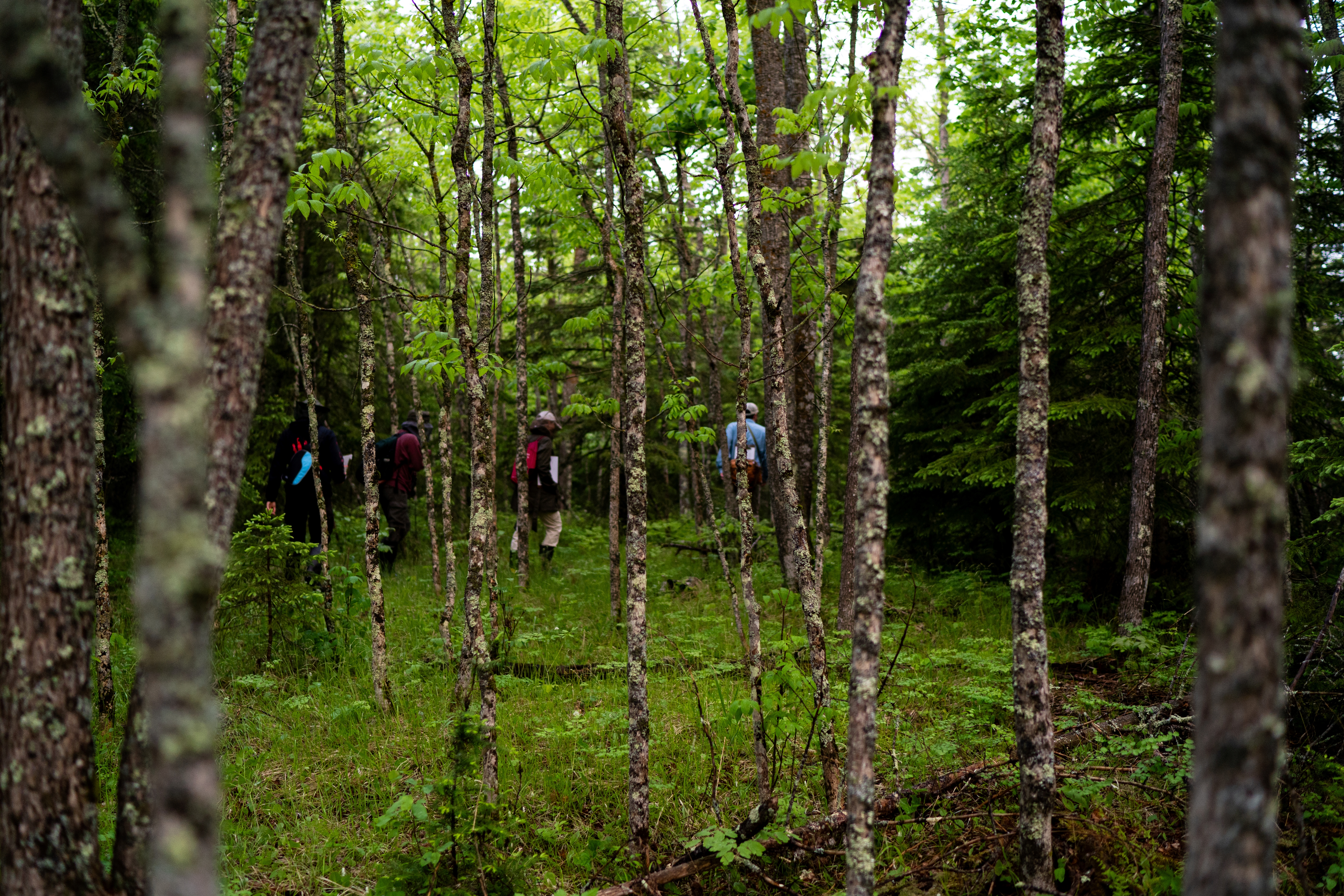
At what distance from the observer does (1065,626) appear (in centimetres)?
872

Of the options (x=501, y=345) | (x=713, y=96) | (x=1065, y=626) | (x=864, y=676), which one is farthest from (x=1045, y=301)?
(x=501, y=345)

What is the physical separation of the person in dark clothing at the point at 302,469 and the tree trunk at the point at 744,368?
17.8 feet

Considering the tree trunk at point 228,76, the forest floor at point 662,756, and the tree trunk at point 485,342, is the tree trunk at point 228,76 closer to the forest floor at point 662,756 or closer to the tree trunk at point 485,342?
the tree trunk at point 485,342

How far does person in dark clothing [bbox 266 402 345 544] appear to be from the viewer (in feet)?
30.0

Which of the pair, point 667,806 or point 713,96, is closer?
point 667,806

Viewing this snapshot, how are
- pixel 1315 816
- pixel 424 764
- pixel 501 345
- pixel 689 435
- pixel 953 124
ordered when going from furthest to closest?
1. pixel 501 345
2. pixel 953 124
3. pixel 689 435
4. pixel 424 764
5. pixel 1315 816

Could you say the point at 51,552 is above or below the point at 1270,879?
above

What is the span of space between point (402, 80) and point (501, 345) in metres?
5.94

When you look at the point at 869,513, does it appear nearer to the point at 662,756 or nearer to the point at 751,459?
the point at 662,756

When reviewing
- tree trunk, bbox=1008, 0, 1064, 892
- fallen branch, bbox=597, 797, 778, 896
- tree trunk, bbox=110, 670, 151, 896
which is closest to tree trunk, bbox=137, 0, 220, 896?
tree trunk, bbox=110, 670, 151, 896

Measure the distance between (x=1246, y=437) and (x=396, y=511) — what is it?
10692mm

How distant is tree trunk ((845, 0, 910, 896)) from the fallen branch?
3.60ft

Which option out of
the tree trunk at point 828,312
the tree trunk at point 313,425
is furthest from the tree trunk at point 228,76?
the tree trunk at point 828,312

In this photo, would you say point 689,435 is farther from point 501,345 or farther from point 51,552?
point 501,345
